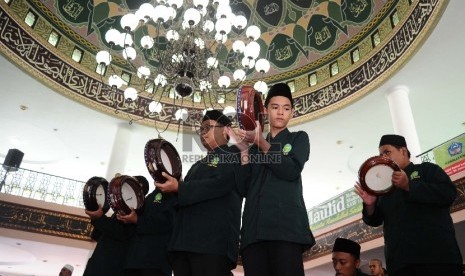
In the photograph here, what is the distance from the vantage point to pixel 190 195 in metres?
2.01

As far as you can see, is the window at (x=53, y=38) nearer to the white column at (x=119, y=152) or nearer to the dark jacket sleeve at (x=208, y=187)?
the white column at (x=119, y=152)

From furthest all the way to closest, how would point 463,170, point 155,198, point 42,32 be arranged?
point 42,32 → point 463,170 → point 155,198

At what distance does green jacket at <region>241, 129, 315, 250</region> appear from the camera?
5.51ft

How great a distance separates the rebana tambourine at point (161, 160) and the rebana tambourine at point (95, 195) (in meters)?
0.84

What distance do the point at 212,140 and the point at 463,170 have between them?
221 inches

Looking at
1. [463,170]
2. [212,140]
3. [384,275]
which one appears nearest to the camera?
[212,140]

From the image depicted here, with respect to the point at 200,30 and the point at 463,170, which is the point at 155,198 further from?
the point at 463,170

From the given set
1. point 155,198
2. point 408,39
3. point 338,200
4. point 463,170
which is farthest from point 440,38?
point 155,198

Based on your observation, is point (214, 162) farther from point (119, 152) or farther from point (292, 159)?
point (119, 152)

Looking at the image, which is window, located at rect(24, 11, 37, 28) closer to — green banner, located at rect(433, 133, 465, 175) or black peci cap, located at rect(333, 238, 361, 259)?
black peci cap, located at rect(333, 238, 361, 259)

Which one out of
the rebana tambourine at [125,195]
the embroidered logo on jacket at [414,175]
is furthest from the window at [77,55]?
the embroidered logo on jacket at [414,175]

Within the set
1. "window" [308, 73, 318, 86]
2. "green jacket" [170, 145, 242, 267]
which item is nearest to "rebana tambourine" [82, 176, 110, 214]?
"green jacket" [170, 145, 242, 267]

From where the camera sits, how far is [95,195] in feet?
9.90

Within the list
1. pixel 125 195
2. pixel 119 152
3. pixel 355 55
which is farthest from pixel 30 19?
pixel 125 195
